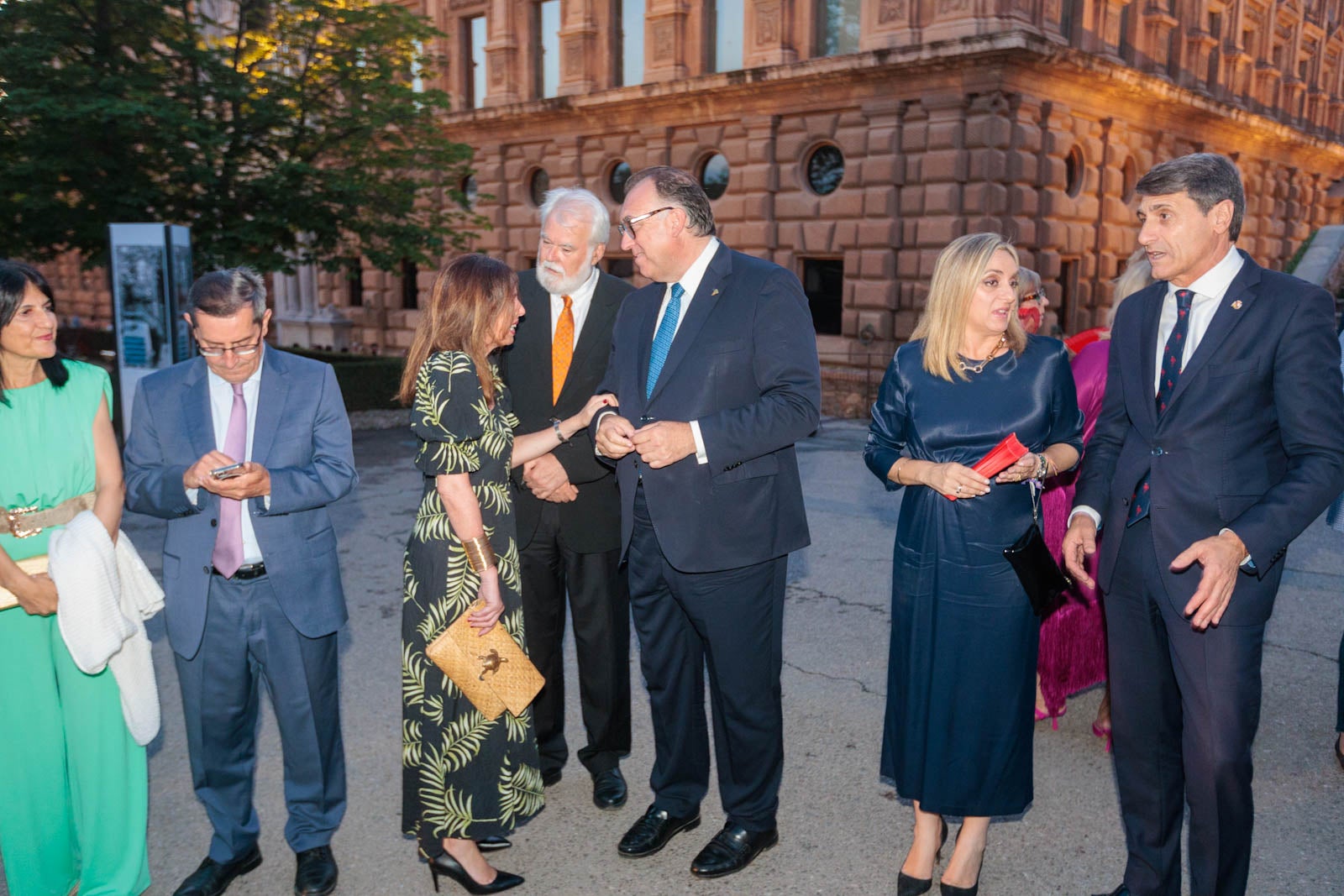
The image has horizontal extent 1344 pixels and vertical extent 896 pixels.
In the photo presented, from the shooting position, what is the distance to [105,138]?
43.4ft

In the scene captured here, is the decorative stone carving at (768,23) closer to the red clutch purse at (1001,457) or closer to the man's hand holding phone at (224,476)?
the red clutch purse at (1001,457)

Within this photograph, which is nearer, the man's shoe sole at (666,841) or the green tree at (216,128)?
the man's shoe sole at (666,841)

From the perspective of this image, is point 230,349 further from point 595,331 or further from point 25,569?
point 595,331

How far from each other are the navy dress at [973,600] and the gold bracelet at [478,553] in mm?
1497

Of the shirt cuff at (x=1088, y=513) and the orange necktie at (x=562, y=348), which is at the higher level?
the orange necktie at (x=562, y=348)

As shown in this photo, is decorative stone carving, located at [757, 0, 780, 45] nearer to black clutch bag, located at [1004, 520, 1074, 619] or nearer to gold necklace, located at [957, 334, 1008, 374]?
gold necklace, located at [957, 334, 1008, 374]

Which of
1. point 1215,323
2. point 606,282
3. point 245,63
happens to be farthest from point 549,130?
point 1215,323

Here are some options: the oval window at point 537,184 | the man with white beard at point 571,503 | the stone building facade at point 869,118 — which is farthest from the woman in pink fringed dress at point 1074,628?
the oval window at point 537,184

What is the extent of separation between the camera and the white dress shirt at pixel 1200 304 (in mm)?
3164

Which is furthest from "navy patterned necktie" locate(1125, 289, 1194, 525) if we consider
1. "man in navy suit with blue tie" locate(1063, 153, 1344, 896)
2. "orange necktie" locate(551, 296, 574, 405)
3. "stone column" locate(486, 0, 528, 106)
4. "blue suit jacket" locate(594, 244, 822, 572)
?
"stone column" locate(486, 0, 528, 106)

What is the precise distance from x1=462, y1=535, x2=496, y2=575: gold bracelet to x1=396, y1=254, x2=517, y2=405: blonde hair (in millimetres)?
518

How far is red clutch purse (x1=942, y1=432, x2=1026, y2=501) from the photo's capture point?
3.33 meters

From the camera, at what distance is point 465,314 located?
3.50m

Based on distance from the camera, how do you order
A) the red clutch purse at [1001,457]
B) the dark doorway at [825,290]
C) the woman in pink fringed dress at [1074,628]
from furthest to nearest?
the dark doorway at [825,290] → the woman in pink fringed dress at [1074,628] → the red clutch purse at [1001,457]
